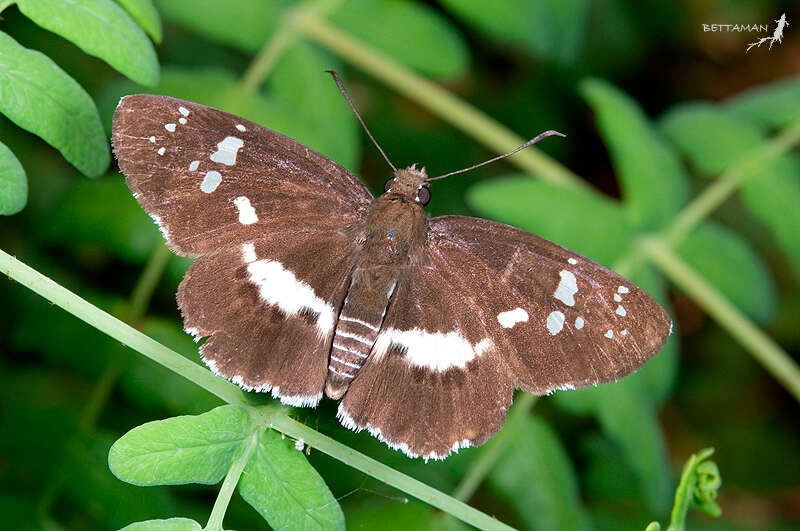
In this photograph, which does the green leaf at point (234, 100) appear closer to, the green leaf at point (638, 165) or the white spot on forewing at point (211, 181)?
the white spot on forewing at point (211, 181)

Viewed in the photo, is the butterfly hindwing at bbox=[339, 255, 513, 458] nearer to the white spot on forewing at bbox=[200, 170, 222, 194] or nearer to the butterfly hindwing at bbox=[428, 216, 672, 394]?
the butterfly hindwing at bbox=[428, 216, 672, 394]

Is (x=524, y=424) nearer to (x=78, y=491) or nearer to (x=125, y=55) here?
(x=78, y=491)

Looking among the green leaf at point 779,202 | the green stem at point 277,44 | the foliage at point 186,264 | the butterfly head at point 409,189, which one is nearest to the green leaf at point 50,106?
the foliage at point 186,264

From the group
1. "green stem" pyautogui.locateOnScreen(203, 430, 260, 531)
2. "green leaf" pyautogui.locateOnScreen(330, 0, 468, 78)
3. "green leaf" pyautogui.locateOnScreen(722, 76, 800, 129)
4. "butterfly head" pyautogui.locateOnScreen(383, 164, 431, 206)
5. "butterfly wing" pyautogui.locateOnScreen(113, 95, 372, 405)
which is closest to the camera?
"green stem" pyautogui.locateOnScreen(203, 430, 260, 531)

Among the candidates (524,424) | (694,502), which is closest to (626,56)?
(524,424)

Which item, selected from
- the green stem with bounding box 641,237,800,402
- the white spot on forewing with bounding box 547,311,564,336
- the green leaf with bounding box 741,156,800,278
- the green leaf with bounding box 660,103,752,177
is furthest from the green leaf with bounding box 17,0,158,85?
the green leaf with bounding box 741,156,800,278

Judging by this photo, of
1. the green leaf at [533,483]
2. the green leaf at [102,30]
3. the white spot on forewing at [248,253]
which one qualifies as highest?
the green leaf at [102,30]
